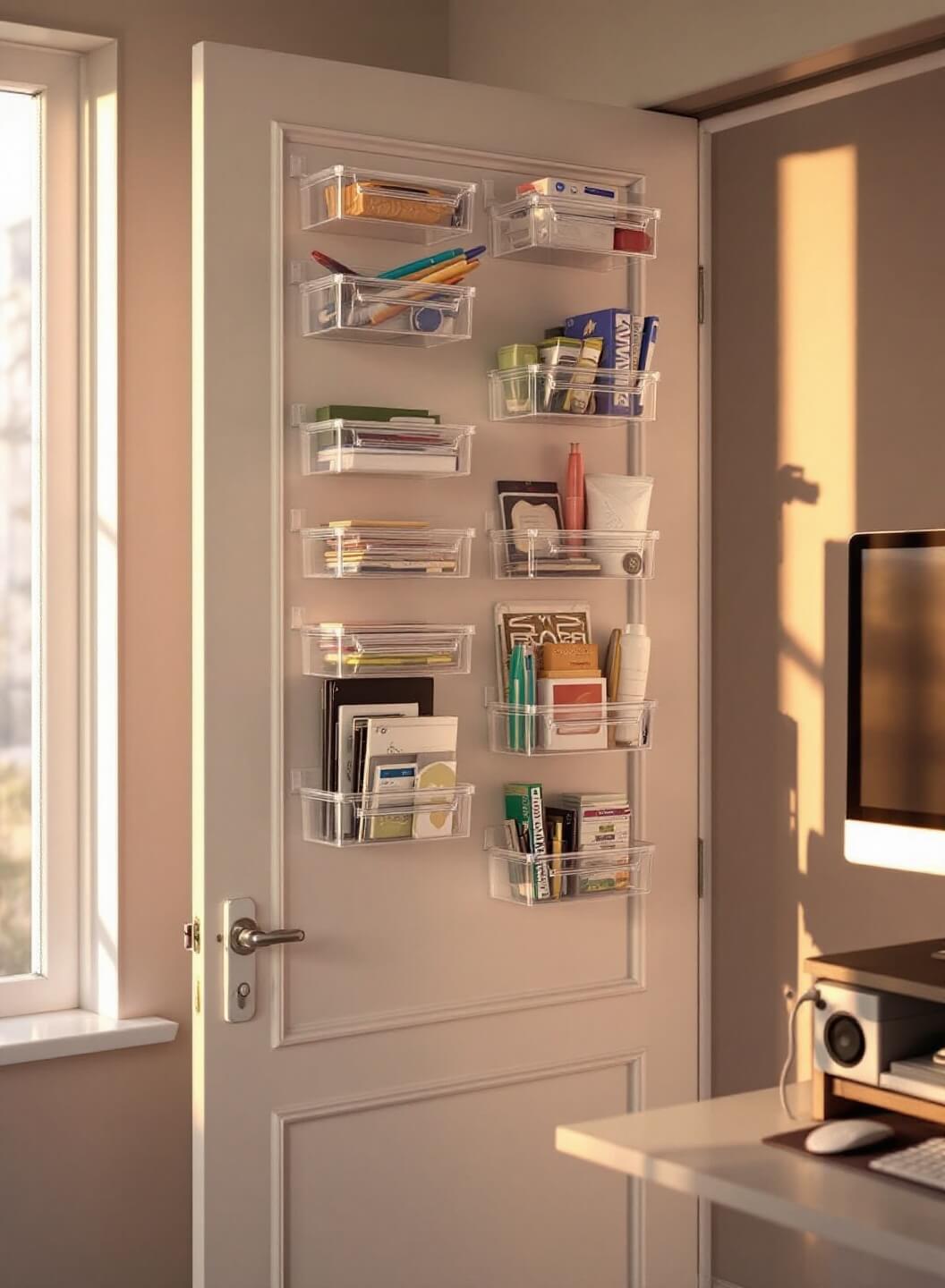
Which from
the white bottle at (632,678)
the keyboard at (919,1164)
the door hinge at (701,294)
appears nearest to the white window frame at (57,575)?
the white bottle at (632,678)

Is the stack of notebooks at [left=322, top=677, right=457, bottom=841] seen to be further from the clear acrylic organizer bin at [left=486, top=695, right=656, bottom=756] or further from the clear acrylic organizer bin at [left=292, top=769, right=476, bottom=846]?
the clear acrylic organizer bin at [left=486, top=695, right=656, bottom=756]

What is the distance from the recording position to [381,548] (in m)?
2.32

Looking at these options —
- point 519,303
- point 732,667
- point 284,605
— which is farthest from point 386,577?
point 732,667

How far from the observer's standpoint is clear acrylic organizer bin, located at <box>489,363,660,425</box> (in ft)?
8.08

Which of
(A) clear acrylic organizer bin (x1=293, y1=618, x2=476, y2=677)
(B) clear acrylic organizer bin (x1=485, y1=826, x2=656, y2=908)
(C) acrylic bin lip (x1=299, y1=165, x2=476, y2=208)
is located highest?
(C) acrylic bin lip (x1=299, y1=165, x2=476, y2=208)

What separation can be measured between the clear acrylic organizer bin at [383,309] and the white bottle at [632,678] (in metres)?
0.57

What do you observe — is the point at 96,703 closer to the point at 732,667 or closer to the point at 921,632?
the point at 732,667

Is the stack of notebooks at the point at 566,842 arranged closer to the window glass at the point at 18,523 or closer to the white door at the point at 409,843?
the white door at the point at 409,843

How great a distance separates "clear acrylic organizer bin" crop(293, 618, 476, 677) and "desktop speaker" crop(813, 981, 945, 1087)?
30.3 inches

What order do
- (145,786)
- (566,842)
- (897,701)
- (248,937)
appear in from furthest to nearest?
(145,786)
(566,842)
(248,937)
(897,701)

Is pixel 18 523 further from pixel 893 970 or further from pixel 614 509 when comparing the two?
pixel 893 970

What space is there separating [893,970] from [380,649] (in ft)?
2.86

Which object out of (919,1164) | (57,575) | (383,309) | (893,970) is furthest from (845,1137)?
(57,575)

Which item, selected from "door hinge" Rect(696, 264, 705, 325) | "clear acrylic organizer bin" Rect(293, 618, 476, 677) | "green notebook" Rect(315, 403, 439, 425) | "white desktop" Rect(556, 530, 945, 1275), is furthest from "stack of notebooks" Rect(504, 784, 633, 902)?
"door hinge" Rect(696, 264, 705, 325)
